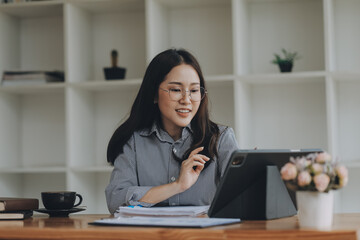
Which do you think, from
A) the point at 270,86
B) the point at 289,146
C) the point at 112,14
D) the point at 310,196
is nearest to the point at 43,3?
the point at 112,14

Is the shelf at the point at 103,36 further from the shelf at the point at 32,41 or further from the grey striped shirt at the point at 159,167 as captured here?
the grey striped shirt at the point at 159,167

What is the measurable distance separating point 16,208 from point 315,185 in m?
1.05

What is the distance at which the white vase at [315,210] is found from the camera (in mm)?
1505

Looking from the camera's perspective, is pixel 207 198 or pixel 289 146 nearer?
pixel 207 198

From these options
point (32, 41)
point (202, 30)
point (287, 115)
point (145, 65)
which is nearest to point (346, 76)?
point (287, 115)

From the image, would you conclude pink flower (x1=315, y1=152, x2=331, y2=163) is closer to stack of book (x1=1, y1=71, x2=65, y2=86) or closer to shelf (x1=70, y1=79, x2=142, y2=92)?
shelf (x1=70, y1=79, x2=142, y2=92)

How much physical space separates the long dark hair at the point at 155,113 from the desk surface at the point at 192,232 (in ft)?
2.65

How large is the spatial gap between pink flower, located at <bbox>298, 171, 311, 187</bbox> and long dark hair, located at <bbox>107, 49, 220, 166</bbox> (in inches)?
37.5

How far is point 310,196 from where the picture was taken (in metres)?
1.52

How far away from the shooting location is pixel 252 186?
1744 millimetres

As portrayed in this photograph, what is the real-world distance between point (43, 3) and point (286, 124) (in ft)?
5.64

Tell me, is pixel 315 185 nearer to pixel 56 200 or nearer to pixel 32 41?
pixel 56 200

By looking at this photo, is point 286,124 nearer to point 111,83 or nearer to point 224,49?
point 224,49

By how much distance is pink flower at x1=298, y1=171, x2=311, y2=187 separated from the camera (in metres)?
1.48
